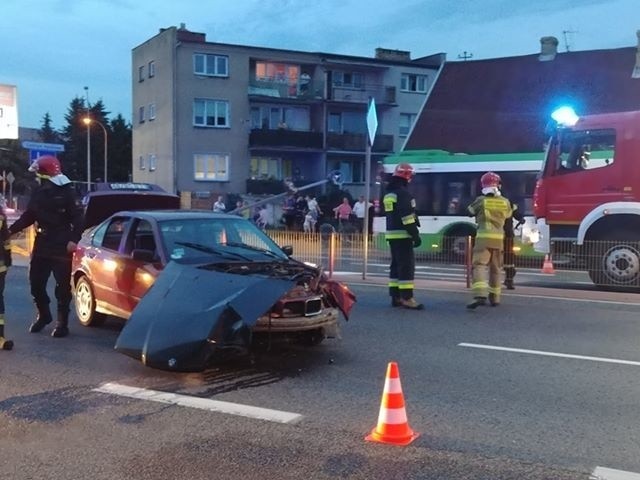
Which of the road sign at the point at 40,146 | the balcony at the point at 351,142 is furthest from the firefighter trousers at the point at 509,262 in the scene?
the balcony at the point at 351,142

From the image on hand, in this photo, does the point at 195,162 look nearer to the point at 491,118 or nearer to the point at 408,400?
the point at 491,118

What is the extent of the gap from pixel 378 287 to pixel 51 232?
255 inches

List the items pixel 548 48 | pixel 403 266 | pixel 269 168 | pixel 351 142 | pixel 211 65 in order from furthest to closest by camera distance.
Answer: pixel 351 142 → pixel 269 168 → pixel 211 65 → pixel 548 48 → pixel 403 266

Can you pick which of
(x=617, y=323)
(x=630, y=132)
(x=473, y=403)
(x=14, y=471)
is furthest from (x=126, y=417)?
(x=630, y=132)

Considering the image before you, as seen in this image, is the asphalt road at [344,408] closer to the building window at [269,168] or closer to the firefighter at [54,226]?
the firefighter at [54,226]

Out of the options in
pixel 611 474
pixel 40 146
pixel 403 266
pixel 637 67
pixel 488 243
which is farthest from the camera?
pixel 637 67

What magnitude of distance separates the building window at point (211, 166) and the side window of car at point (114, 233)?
35146 mm

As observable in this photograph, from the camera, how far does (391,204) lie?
Answer: 10273 millimetres

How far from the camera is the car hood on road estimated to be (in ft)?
19.4

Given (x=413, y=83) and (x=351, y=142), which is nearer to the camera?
(x=351, y=142)

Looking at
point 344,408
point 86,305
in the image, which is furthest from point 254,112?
point 344,408

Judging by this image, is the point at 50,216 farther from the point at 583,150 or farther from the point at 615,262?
the point at 583,150

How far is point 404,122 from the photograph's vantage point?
50156 millimetres

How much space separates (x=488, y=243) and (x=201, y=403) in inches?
232
